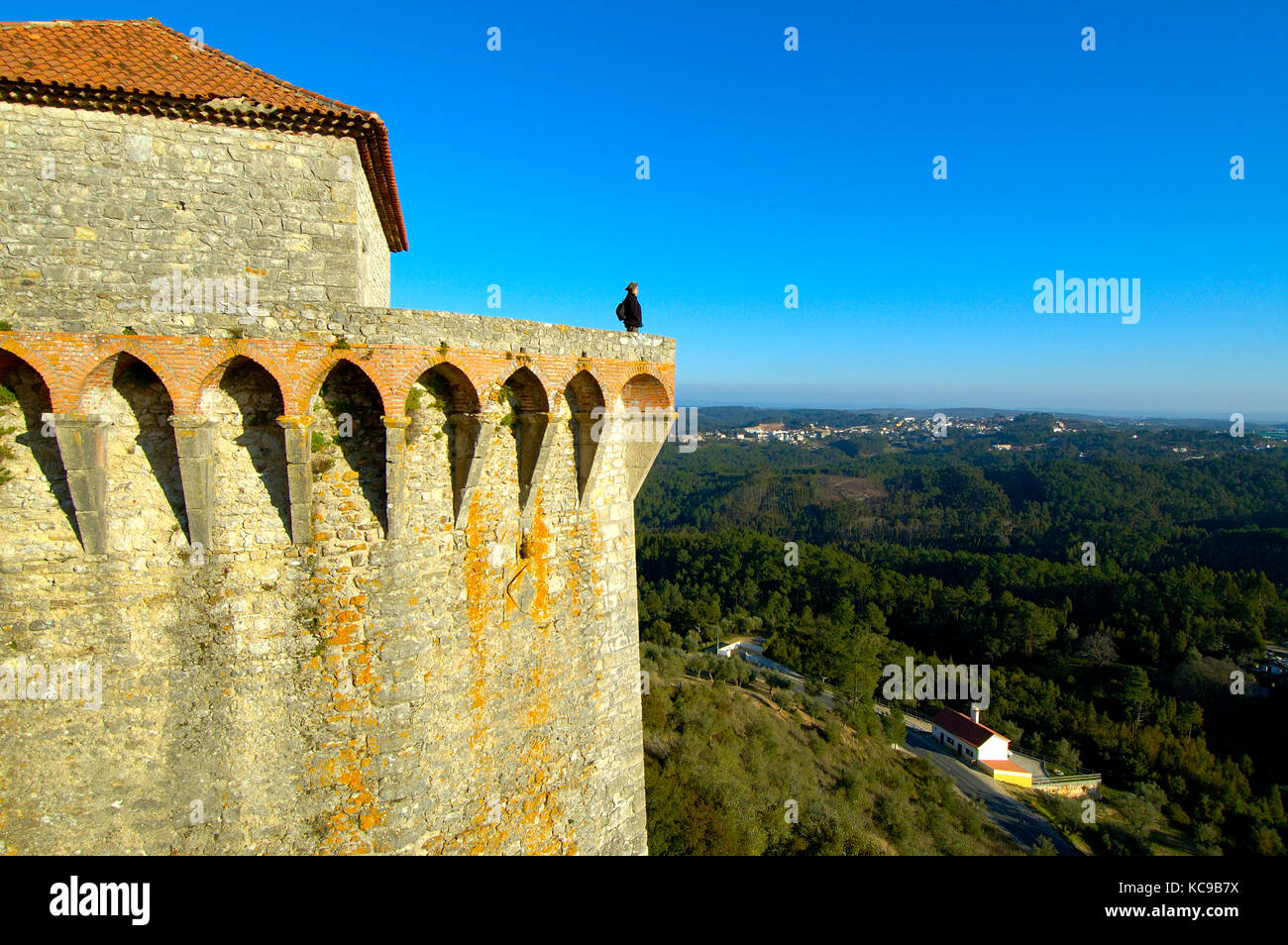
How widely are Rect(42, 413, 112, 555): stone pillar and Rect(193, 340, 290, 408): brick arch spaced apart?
0.94 meters

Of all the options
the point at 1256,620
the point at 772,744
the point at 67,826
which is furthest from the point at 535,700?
the point at 1256,620

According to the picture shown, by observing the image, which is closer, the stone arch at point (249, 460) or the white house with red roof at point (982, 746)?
the stone arch at point (249, 460)

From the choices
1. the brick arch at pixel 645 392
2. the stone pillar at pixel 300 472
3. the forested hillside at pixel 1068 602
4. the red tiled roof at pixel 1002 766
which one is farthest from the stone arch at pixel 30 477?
the red tiled roof at pixel 1002 766

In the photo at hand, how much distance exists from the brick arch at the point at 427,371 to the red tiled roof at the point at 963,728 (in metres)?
54.2

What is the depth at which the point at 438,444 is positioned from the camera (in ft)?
23.0

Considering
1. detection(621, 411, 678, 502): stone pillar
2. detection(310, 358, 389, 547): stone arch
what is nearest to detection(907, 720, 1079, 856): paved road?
detection(621, 411, 678, 502): stone pillar

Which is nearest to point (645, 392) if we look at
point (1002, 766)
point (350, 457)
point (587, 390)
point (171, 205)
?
point (587, 390)

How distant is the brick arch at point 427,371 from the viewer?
21.0ft

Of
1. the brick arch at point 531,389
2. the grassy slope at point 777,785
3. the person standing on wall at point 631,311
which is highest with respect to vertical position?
the person standing on wall at point 631,311

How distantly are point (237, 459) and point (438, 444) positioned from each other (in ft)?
6.39

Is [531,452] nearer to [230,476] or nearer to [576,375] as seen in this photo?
[576,375]

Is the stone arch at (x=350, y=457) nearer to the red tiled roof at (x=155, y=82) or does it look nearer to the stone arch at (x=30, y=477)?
the stone arch at (x=30, y=477)

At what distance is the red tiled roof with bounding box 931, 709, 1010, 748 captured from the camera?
4868 centimetres

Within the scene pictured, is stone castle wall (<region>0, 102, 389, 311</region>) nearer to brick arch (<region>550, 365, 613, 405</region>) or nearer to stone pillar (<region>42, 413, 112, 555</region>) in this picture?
stone pillar (<region>42, 413, 112, 555</region>)
